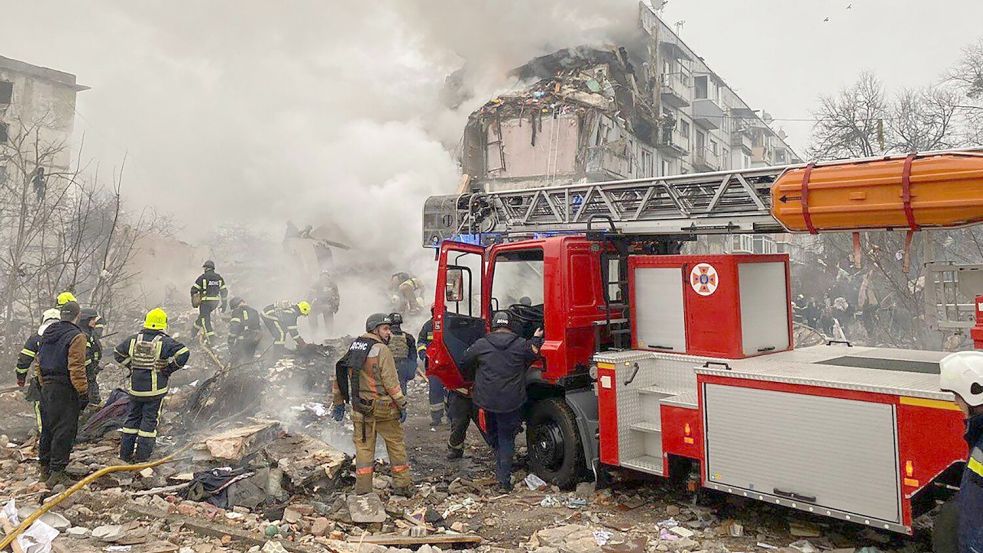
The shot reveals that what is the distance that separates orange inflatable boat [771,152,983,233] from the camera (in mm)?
3889

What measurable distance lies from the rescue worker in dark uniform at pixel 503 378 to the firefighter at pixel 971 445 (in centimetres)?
368

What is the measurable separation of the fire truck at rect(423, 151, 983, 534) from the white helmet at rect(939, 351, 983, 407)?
49.2 inches

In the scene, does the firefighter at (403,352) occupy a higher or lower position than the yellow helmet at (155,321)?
lower

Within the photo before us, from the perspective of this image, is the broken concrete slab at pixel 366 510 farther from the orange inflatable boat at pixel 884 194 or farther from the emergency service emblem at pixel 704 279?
the orange inflatable boat at pixel 884 194

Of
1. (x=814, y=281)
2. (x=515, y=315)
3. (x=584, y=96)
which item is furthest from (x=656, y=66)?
(x=515, y=315)

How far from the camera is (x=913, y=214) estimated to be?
159 inches

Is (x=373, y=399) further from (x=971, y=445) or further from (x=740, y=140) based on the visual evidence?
(x=740, y=140)

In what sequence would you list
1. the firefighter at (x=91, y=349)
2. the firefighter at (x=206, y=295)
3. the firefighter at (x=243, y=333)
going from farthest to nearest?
the firefighter at (x=206, y=295) → the firefighter at (x=243, y=333) → the firefighter at (x=91, y=349)

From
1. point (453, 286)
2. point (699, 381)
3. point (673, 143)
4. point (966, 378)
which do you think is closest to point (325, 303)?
point (453, 286)

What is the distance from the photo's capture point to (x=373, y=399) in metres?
5.57

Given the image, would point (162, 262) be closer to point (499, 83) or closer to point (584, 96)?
point (499, 83)

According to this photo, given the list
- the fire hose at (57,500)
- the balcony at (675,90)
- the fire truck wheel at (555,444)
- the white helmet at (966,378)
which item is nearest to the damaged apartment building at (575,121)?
the balcony at (675,90)

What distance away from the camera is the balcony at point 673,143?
99.2ft

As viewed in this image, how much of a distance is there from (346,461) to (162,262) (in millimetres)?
16135
